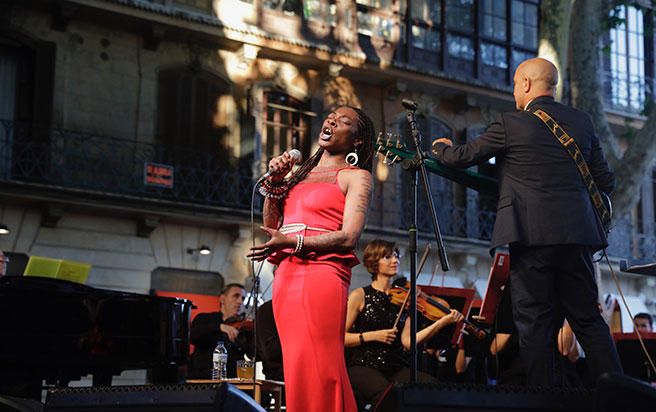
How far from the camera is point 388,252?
7965 mm

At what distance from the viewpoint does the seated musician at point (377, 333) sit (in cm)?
741

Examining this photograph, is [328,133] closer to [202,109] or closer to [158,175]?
[158,175]

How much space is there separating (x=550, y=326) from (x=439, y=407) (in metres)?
1.40

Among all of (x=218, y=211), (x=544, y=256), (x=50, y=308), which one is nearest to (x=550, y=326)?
(x=544, y=256)

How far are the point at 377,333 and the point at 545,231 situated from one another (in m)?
2.76

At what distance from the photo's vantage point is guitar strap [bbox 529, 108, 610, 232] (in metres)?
5.14

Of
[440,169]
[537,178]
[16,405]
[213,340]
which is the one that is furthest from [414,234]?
[213,340]

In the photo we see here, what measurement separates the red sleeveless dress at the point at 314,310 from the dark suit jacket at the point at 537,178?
97 cm

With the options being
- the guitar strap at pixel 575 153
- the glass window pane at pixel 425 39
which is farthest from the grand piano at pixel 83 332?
the glass window pane at pixel 425 39

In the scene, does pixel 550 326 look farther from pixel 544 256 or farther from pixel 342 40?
pixel 342 40

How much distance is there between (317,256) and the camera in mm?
4422

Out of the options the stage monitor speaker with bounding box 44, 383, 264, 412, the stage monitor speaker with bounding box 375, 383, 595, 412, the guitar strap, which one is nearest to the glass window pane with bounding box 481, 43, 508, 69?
the guitar strap

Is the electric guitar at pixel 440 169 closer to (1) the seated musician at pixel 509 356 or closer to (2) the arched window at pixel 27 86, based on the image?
(1) the seated musician at pixel 509 356

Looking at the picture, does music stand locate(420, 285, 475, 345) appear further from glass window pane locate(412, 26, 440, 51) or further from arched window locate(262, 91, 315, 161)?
glass window pane locate(412, 26, 440, 51)
